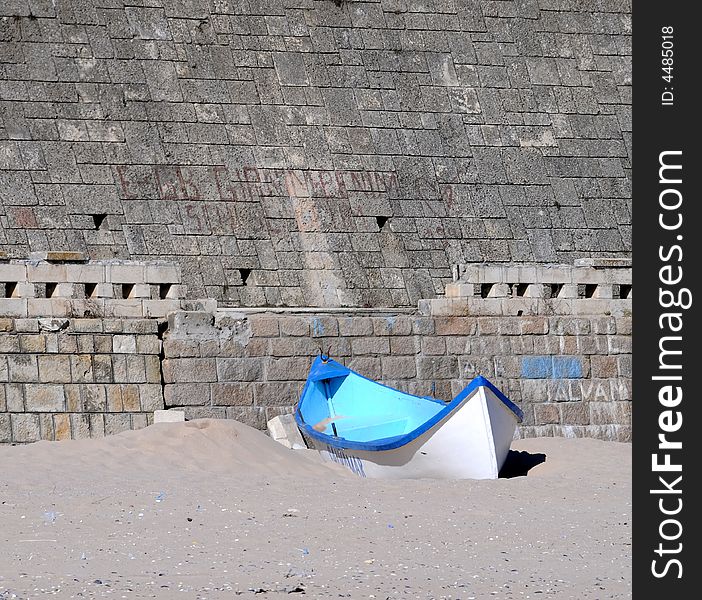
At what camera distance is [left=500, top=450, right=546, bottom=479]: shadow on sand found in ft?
44.7

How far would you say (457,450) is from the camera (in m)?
12.9

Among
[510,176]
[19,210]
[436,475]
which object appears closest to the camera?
[436,475]

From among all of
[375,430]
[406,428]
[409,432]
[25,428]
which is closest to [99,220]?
[25,428]

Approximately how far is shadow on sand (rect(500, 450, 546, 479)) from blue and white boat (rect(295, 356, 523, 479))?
1.39 feet

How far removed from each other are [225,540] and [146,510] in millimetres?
1042

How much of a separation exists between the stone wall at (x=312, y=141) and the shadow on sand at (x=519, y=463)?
4.76 metres

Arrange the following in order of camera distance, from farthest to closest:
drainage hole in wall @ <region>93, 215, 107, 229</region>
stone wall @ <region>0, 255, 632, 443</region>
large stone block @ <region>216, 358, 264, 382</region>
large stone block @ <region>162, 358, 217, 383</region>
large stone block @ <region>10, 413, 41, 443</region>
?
drainage hole in wall @ <region>93, 215, 107, 229</region> → large stone block @ <region>216, 358, 264, 382</region> → large stone block @ <region>162, 358, 217, 383</region> → stone wall @ <region>0, 255, 632, 443</region> → large stone block @ <region>10, 413, 41, 443</region>

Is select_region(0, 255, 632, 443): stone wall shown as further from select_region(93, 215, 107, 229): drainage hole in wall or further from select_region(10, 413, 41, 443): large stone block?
select_region(93, 215, 107, 229): drainage hole in wall

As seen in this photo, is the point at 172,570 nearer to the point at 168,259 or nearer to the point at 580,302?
the point at 580,302

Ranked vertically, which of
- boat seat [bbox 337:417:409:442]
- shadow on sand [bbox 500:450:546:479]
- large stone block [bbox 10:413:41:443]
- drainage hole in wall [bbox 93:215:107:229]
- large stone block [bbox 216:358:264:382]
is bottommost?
shadow on sand [bbox 500:450:546:479]

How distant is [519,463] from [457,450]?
117 cm

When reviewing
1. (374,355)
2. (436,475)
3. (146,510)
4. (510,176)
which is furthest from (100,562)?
(510,176)

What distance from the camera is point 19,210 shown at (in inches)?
702

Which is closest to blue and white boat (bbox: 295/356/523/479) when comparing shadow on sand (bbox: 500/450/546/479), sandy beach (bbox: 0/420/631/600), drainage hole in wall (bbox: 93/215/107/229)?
sandy beach (bbox: 0/420/631/600)
